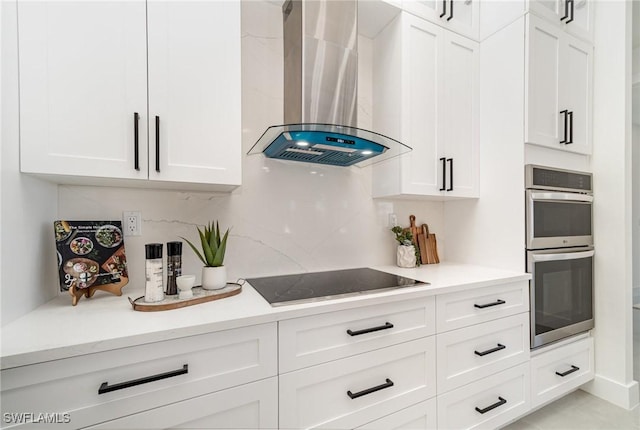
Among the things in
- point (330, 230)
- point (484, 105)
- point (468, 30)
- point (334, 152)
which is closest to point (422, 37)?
point (468, 30)

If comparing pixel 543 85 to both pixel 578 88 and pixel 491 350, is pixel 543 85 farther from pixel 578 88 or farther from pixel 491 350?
pixel 491 350

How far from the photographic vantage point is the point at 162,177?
1171mm

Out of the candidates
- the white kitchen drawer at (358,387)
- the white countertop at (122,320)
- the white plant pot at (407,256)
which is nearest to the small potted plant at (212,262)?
the white countertop at (122,320)

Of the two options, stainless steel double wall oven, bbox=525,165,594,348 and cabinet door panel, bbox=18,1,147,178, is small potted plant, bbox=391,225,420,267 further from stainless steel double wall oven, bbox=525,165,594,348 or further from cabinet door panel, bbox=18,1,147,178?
cabinet door panel, bbox=18,1,147,178

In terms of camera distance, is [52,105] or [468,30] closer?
[52,105]

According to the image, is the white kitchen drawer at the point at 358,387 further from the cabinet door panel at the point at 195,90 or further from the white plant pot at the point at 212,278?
the cabinet door panel at the point at 195,90

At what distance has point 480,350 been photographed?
5.08 ft

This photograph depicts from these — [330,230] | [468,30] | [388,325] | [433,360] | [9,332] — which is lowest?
[433,360]

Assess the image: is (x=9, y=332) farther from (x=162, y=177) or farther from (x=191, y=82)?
(x=191, y=82)

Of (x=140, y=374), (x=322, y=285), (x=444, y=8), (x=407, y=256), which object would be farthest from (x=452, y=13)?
(x=140, y=374)

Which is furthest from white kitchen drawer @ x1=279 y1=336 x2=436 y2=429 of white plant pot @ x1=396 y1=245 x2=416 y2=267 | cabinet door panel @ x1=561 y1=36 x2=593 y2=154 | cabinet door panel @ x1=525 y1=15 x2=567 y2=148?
cabinet door panel @ x1=561 y1=36 x2=593 y2=154

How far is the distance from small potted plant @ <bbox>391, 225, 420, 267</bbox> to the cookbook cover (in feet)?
5.19

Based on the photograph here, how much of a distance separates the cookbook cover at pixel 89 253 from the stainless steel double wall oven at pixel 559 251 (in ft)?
7.19

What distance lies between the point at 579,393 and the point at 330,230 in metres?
2.13
